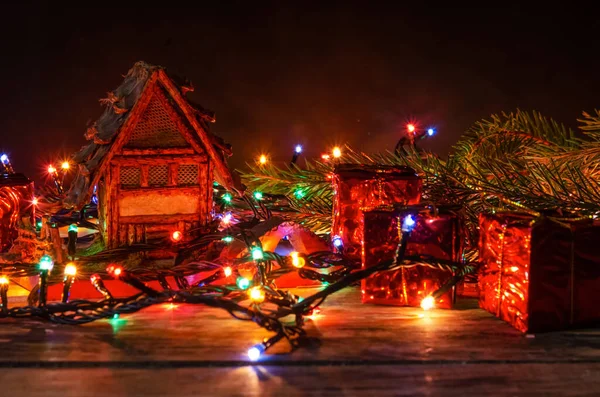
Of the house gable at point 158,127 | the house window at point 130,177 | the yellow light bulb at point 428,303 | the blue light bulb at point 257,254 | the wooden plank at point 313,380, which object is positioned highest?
the house gable at point 158,127

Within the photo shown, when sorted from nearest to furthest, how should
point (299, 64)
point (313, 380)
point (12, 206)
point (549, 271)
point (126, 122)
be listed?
point (313, 380) → point (549, 271) → point (126, 122) → point (12, 206) → point (299, 64)

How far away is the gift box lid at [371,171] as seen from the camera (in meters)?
1.01

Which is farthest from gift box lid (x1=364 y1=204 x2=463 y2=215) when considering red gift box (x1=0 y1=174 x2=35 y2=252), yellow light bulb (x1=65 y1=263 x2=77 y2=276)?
red gift box (x1=0 y1=174 x2=35 y2=252)

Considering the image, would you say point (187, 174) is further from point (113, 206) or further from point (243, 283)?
point (243, 283)

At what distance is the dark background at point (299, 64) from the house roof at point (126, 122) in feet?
1.87

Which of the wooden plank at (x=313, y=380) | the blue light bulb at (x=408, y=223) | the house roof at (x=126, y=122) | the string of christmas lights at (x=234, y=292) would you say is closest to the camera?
the wooden plank at (x=313, y=380)

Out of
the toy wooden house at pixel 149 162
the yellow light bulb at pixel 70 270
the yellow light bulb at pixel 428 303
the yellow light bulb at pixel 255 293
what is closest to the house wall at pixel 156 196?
the toy wooden house at pixel 149 162

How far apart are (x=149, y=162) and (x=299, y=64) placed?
703 mm

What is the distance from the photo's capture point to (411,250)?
2.91 feet

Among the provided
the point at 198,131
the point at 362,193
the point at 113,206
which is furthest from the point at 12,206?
the point at 362,193

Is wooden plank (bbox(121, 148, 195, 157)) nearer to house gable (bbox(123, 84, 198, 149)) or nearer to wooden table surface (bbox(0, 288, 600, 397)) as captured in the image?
house gable (bbox(123, 84, 198, 149))

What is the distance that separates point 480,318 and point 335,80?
92 cm

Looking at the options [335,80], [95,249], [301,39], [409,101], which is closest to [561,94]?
[409,101]

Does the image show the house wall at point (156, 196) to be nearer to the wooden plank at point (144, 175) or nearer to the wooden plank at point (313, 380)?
the wooden plank at point (144, 175)
